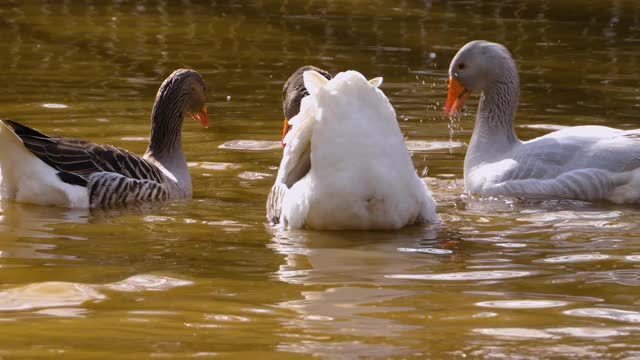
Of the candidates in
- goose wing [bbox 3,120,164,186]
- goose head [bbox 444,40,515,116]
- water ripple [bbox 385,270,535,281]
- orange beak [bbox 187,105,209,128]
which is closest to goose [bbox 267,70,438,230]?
water ripple [bbox 385,270,535,281]

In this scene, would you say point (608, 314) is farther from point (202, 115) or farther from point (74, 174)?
point (202, 115)

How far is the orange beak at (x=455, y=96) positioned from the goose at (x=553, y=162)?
36 centimetres

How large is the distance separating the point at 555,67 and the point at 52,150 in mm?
8185

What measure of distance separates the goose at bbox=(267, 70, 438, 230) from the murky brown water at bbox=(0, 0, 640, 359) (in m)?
0.17

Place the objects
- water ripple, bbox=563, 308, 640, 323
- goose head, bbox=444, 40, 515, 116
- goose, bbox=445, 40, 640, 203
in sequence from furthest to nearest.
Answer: goose head, bbox=444, 40, 515, 116 → goose, bbox=445, 40, 640, 203 → water ripple, bbox=563, 308, 640, 323

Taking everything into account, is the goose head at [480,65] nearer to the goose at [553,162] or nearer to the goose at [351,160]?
the goose at [553,162]

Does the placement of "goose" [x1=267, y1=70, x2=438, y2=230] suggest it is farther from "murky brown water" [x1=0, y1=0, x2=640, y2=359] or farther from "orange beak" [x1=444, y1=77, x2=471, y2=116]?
"orange beak" [x1=444, y1=77, x2=471, y2=116]

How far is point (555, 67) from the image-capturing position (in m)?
16.0

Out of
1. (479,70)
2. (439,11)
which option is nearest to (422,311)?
(479,70)

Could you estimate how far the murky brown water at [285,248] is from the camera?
580cm

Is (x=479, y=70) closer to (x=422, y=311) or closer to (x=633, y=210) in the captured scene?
(x=633, y=210)

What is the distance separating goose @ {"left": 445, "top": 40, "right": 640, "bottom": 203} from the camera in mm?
9477

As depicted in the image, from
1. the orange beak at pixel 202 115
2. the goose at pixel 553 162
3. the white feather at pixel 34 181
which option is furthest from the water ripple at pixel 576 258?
the orange beak at pixel 202 115

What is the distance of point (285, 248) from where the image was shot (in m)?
7.91
